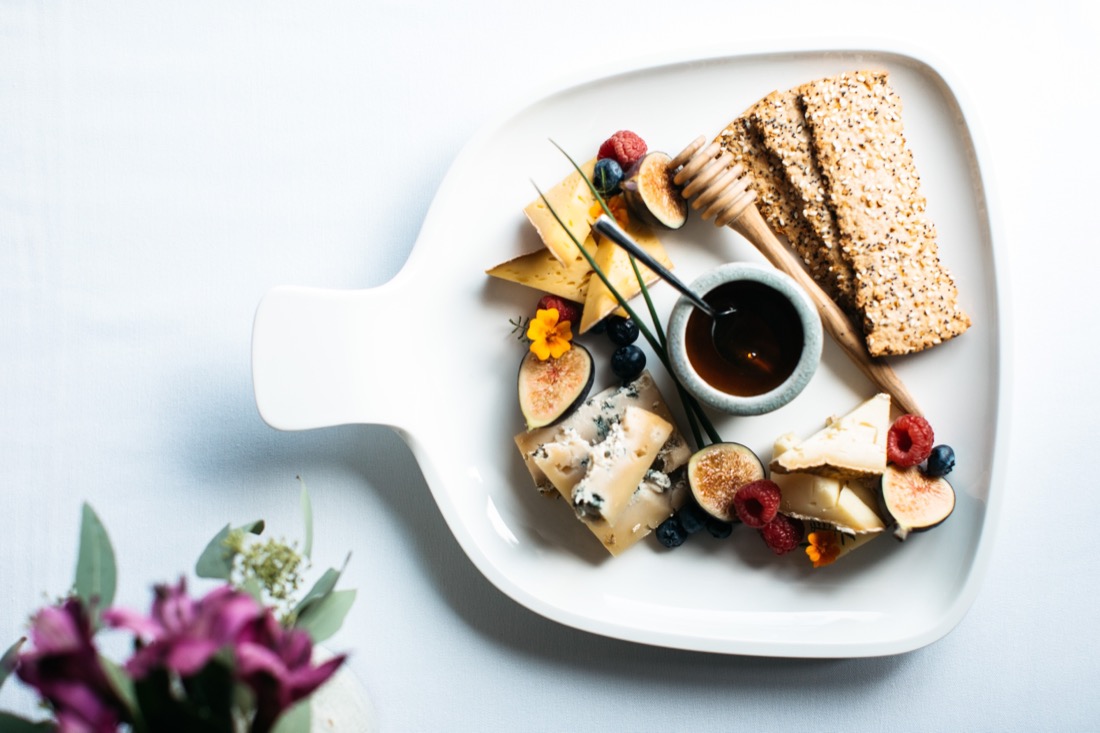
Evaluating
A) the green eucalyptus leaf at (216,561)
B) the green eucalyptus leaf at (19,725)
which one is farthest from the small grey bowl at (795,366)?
the green eucalyptus leaf at (19,725)

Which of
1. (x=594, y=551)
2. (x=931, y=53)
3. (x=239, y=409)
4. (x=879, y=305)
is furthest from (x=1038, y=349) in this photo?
(x=239, y=409)

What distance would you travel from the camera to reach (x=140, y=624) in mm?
889

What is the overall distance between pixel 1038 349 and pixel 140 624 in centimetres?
199

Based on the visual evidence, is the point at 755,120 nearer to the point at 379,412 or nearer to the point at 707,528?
the point at 707,528

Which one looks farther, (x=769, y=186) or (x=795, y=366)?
(x=769, y=186)

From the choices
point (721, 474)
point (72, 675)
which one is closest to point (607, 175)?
point (721, 474)

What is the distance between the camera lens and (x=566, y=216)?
185cm

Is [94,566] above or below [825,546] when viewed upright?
above

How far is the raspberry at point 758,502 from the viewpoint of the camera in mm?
1780

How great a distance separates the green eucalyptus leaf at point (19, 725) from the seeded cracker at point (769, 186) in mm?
1649

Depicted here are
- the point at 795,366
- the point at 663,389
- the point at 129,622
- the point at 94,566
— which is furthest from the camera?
the point at 663,389

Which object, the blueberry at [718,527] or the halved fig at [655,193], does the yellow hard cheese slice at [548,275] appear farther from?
the blueberry at [718,527]

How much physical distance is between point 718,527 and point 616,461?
290 mm

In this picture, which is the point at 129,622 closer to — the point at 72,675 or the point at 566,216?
the point at 72,675
